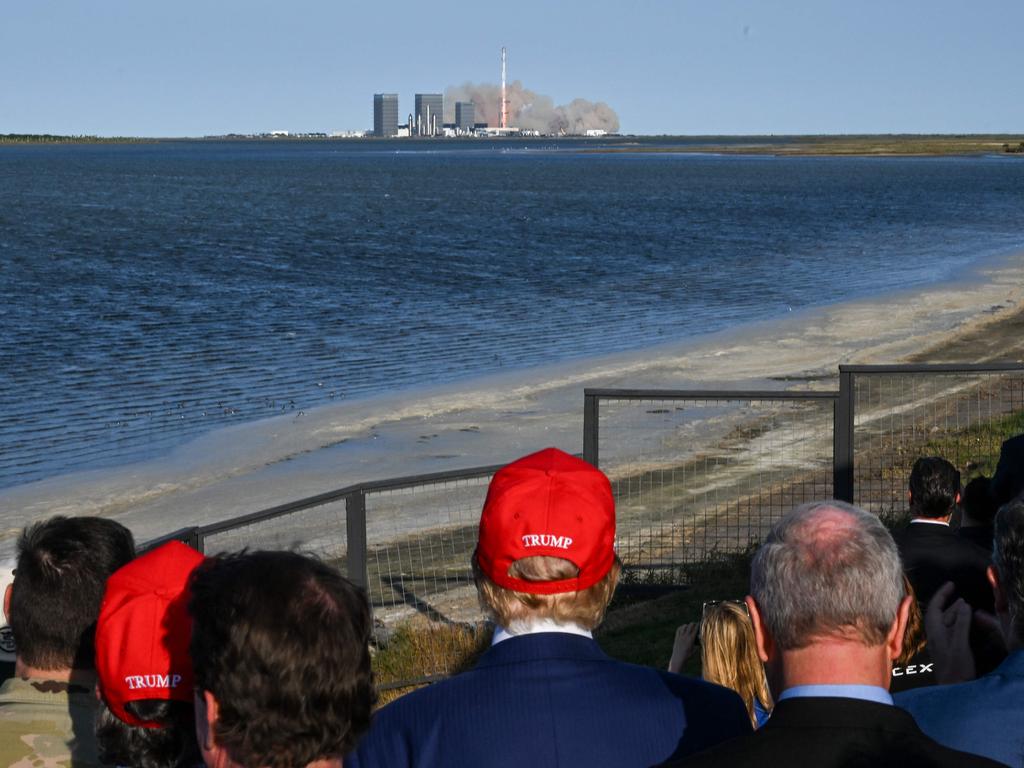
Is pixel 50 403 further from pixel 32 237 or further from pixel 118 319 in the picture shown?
pixel 32 237

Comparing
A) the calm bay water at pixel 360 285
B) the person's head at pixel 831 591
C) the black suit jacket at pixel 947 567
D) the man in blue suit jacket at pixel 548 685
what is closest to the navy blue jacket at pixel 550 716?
the man in blue suit jacket at pixel 548 685

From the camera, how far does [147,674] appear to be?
2734mm

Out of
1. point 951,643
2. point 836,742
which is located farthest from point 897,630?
point 951,643

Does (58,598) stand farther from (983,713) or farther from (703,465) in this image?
(703,465)

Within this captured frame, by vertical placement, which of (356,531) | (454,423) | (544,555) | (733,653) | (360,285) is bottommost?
(454,423)

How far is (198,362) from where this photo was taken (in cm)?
2470

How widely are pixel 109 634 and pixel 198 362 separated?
22.5m

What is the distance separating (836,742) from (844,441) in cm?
618

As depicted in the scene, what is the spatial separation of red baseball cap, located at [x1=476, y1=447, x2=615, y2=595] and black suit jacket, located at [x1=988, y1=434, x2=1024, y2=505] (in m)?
2.72

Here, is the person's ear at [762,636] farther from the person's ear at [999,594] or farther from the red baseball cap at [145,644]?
the red baseball cap at [145,644]

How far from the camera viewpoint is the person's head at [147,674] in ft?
9.00

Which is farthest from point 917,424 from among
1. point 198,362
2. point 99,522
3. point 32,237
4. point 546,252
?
point 32,237

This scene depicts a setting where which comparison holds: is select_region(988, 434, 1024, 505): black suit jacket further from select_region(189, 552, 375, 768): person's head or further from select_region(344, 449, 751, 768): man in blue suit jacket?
select_region(189, 552, 375, 768): person's head

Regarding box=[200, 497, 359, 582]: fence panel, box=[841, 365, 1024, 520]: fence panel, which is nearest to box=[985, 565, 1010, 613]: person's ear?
box=[841, 365, 1024, 520]: fence panel
